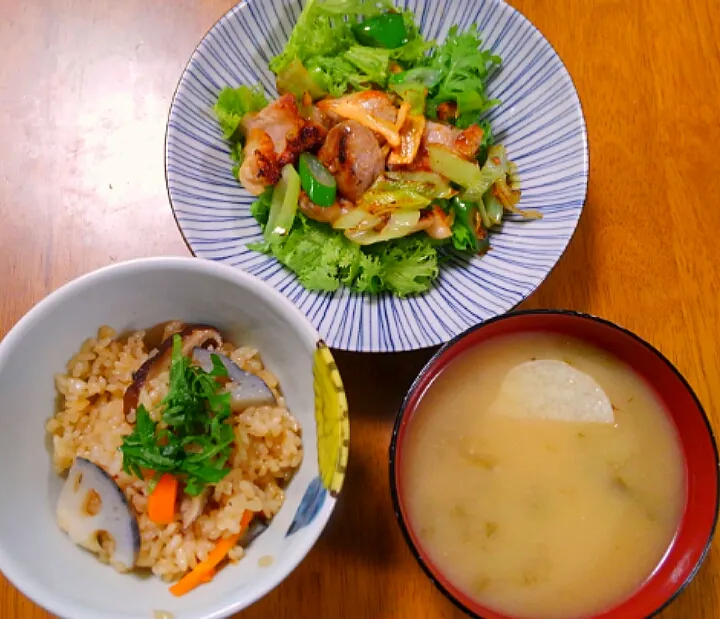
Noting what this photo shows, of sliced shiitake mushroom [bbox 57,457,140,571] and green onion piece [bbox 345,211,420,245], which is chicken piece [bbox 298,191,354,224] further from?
sliced shiitake mushroom [bbox 57,457,140,571]

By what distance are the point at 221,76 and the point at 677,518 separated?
1.26 m

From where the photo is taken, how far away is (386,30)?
1.63 meters

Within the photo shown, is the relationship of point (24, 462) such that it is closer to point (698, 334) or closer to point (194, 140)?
point (194, 140)

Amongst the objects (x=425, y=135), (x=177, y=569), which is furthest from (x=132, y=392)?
(x=425, y=135)

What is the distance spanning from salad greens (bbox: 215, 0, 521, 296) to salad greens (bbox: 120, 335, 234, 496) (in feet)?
1.49

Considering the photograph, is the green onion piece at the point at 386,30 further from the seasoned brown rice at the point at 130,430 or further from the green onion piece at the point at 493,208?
the seasoned brown rice at the point at 130,430

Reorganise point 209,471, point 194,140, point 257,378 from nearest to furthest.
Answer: point 209,471 → point 257,378 → point 194,140

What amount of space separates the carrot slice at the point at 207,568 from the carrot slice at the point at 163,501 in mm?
84

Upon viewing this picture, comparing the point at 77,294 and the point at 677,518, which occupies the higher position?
the point at 77,294

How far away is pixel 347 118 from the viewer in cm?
164

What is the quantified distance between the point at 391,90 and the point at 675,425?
37.6 inches

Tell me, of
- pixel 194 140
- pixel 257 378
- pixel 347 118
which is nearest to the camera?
pixel 257 378

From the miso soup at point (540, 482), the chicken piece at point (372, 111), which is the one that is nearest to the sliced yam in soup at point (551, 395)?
the miso soup at point (540, 482)

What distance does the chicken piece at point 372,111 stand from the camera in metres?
1.62
